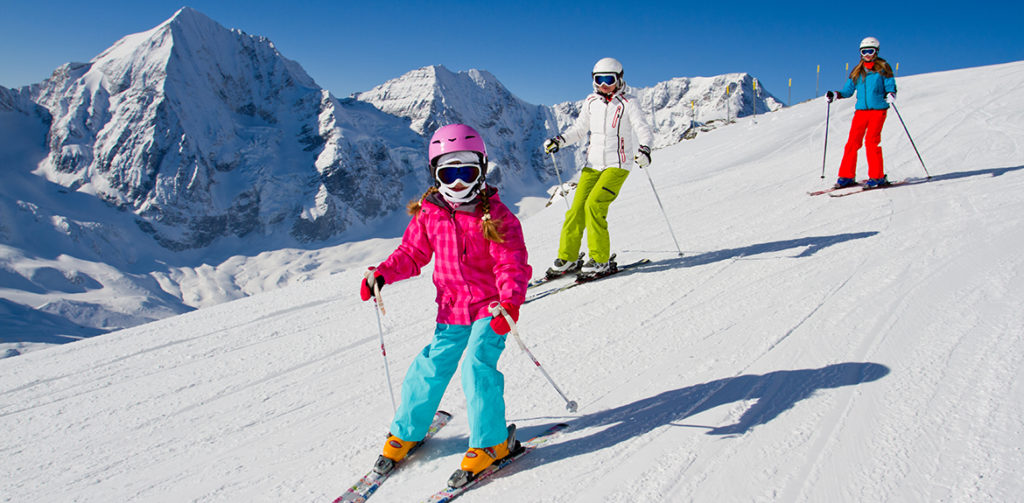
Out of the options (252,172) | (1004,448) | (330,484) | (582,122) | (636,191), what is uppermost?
(252,172)

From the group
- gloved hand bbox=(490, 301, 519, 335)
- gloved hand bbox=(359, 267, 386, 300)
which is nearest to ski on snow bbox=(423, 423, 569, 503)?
gloved hand bbox=(490, 301, 519, 335)

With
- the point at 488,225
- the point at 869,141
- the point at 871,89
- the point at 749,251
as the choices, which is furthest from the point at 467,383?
the point at 871,89

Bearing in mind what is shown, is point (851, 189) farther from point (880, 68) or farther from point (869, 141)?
point (880, 68)

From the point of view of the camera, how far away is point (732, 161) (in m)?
14.4

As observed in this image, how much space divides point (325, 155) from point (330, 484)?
200 m

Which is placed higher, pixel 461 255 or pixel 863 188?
pixel 461 255

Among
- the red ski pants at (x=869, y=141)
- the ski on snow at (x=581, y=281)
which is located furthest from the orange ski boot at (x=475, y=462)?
the red ski pants at (x=869, y=141)

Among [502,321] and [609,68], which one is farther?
[609,68]

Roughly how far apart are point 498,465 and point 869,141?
26.2ft

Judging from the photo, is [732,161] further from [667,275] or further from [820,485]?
[820,485]

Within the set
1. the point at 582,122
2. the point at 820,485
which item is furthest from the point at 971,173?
the point at 820,485

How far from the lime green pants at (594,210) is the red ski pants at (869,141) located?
4.42m

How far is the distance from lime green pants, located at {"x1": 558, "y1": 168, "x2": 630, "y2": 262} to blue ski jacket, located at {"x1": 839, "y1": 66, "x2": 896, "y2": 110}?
15.2 feet

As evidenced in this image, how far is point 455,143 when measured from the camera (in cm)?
293
